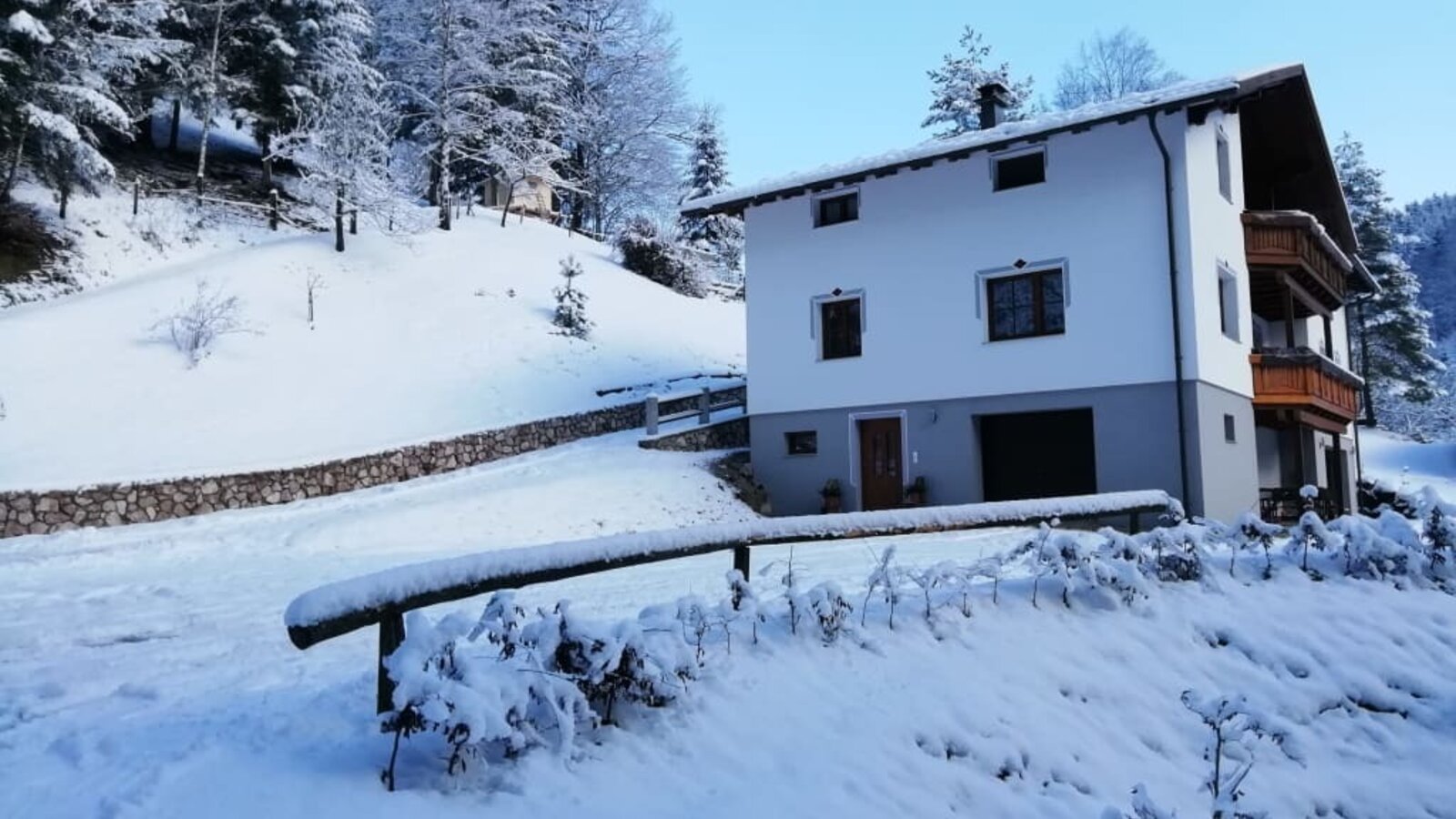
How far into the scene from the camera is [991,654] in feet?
17.9

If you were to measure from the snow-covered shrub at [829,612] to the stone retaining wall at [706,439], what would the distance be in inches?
535

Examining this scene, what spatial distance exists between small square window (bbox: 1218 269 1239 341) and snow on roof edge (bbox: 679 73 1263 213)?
3580 millimetres

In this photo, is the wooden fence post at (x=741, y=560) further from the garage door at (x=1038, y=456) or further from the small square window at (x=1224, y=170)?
the small square window at (x=1224, y=170)

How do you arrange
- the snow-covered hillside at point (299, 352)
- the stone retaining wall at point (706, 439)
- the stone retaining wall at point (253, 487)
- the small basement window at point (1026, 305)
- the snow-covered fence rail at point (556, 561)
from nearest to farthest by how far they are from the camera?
1. the snow-covered fence rail at point (556, 561)
2. the stone retaining wall at point (253, 487)
3. the snow-covered hillside at point (299, 352)
4. the small basement window at point (1026, 305)
5. the stone retaining wall at point (706, 439)

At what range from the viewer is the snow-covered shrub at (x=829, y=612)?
5.30 meters

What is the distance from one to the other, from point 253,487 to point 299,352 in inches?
257

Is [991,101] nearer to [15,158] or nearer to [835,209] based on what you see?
[835,209]

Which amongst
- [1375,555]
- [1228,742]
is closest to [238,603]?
[1228,742]

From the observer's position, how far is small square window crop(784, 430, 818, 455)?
712 inches

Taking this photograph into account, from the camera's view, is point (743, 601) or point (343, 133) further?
point (343, 133)

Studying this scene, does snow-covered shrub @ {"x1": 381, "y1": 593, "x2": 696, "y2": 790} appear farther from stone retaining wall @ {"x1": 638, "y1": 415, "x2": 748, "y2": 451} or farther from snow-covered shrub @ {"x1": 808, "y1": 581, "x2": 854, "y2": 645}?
stone retaining wall @ {"x1": 638, "y1": 415, "x2": 748, "y2": 451}

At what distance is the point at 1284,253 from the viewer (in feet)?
A: 56.7

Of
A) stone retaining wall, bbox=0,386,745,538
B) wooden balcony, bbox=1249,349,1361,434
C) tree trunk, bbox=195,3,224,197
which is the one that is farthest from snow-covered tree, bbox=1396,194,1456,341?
tree trunk, bbox=195,3,224,197

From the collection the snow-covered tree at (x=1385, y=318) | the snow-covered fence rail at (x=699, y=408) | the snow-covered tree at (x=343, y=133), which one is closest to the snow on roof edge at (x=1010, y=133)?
the snow-covered fence rail at (x=699, y=408)
